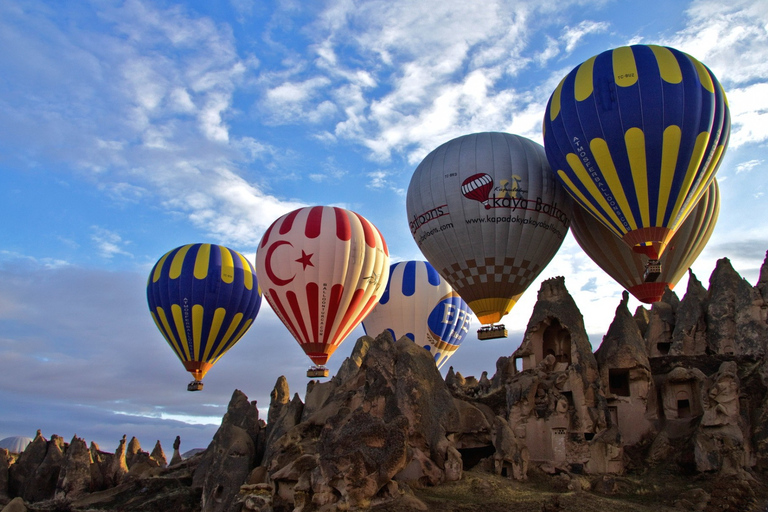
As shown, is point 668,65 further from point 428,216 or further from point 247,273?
point 247,273

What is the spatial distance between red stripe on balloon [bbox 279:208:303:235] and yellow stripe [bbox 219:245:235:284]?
464cm

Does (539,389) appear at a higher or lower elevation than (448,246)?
lower

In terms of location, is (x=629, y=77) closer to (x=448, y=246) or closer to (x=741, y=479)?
(x=448, y=246)

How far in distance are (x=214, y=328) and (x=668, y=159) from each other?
71.3 feet

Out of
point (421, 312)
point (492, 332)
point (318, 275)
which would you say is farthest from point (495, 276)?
point (421, 312)

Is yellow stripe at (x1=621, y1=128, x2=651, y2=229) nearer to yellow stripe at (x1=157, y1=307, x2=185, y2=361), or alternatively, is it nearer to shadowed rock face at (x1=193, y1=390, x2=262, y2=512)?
shadowed rock face at (x1=193, y1=390, x2=262, y2=512)

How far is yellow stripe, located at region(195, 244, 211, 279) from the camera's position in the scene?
113 feet

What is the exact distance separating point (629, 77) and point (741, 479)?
12.4 m

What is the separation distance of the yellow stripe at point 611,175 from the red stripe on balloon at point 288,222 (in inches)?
565

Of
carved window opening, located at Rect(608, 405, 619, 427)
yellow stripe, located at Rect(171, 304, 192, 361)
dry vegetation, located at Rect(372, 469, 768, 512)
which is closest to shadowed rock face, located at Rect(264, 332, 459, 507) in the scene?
dry vegetation, located at Rect(372, 469, 768, 512)

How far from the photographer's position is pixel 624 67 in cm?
2341

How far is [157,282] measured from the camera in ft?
114

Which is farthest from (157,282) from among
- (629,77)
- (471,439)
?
(629,77)

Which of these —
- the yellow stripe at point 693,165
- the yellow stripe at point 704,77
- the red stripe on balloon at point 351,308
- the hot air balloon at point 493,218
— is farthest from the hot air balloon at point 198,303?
the yellow stripe at point 704,77
